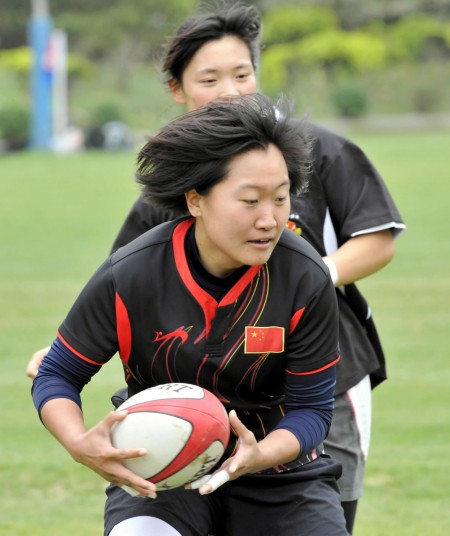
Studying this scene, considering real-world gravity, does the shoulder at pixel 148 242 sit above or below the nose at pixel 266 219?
below

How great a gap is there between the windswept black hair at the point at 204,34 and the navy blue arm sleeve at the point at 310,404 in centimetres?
170

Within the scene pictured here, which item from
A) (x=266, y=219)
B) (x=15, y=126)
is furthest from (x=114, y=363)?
(x=15, y=126)

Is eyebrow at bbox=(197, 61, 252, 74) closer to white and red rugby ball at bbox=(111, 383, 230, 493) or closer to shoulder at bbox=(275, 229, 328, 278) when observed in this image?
shoulder at bbox=(275, 229, 328, 278)

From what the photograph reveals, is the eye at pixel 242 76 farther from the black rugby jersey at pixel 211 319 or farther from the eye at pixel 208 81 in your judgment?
the black rugby jersey at pixel 211 319

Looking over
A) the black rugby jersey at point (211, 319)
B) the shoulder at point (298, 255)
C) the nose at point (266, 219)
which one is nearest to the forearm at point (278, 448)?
the black rugby jersey at point (211, 319)

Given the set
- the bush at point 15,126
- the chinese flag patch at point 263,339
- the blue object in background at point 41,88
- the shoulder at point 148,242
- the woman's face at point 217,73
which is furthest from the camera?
the bush at point 15,126

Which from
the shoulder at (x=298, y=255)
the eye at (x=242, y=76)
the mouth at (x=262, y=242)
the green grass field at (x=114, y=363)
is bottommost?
the green grass field at (x=114, y=363)

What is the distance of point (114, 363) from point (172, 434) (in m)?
7.88

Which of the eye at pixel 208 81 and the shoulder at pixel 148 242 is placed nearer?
the shoulder at pixel 148 242

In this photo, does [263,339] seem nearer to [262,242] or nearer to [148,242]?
[262,242]

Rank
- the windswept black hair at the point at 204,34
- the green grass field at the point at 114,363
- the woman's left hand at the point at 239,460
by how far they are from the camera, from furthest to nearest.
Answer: the green grass field at the point at 114,363 < the windswept black hair at the point at 204,34 < the woman's left hand at the point at 239,460

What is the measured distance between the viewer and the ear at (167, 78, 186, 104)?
4922mm

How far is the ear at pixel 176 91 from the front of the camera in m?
4.92

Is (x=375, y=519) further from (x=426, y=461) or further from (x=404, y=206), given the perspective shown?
(x=404, y=206)
